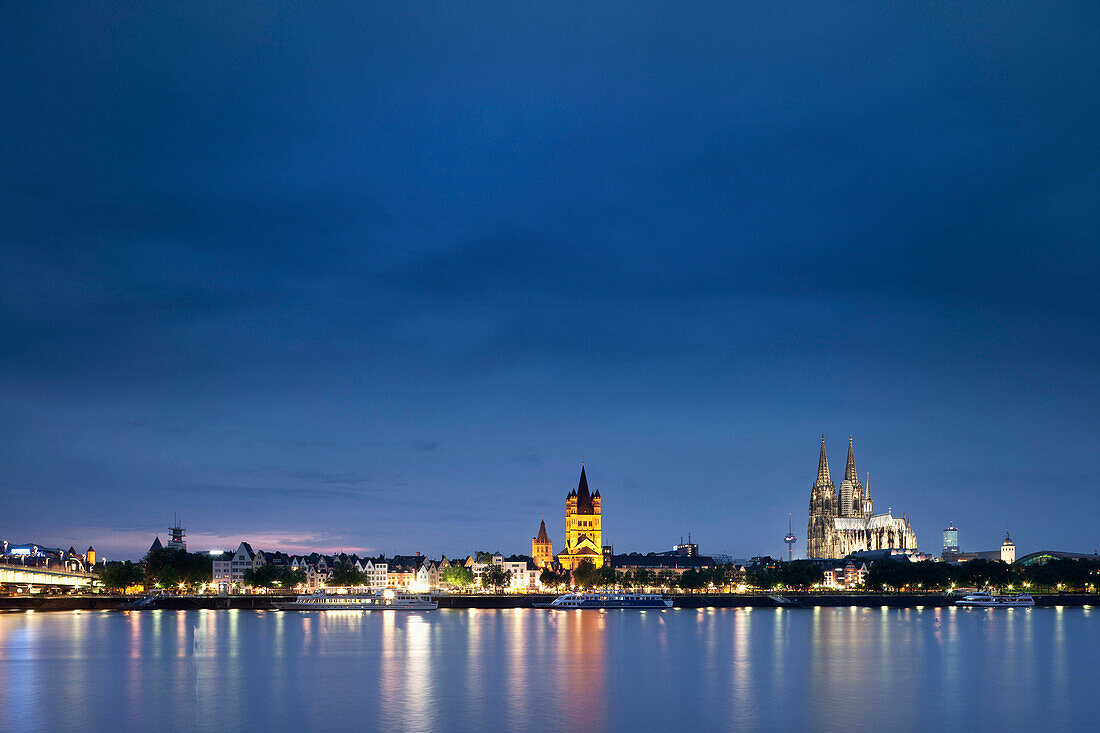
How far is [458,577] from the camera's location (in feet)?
580

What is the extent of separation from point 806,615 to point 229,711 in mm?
90225

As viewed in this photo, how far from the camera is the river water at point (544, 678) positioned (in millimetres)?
39656

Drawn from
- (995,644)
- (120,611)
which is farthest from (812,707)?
(120,611)

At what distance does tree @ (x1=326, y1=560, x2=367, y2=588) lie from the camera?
16200 cm

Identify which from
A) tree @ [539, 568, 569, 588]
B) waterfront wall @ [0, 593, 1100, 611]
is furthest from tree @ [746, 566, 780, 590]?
tree @ [539, 568, 569, 588]

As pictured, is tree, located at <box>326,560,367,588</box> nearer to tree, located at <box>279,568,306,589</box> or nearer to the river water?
tree, located at <box>279,568,306,589</box>

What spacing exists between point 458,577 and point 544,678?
127678 mm

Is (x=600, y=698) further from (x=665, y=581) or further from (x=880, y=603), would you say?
(x=665, y=581)

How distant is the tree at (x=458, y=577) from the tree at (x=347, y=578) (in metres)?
17.1

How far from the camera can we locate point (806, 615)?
119750 millimetres

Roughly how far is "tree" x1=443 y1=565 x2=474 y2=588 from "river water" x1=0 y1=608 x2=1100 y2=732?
278 feet

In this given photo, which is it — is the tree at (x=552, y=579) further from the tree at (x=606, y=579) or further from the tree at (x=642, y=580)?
the tree at (x=642, y=580)

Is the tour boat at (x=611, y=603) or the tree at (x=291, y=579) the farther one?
the tree at (x=291, y=579)

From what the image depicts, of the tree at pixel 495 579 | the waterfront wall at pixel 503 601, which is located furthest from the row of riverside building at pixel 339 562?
the waterfront wall at pixel 503 601
